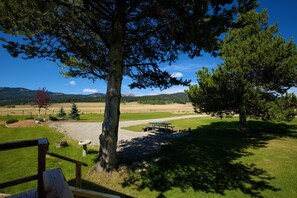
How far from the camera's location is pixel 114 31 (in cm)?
702

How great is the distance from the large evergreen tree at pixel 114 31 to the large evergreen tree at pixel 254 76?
8.18m

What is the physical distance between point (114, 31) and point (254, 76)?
13788 mm

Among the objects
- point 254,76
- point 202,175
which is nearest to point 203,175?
point 202,175

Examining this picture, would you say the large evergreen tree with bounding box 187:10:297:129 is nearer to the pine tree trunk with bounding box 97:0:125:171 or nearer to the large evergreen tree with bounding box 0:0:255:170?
the large evergreen tree with bounding box 0:0:255:170

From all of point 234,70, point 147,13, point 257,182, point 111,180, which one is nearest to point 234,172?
point 257,182

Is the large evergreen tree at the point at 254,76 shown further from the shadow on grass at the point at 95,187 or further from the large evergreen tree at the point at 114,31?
the shadow on grass at the point at 95,187

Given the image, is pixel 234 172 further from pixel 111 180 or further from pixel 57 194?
pixel 57 194

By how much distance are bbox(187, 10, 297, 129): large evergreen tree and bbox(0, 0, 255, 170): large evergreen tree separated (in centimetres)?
818

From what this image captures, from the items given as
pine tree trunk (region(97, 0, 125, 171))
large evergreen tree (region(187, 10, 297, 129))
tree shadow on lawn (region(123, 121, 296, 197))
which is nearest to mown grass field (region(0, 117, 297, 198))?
tree shadow on lawn (region(123, 121, 296, 197))

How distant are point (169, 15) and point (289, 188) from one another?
7.71 meters

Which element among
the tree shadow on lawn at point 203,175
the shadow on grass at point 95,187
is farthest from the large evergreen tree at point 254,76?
the shadow on grass at point 95,187

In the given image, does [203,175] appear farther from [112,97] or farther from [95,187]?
[112,97]

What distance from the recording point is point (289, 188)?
21.6 feet

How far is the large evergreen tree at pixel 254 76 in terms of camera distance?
45.3 ft
